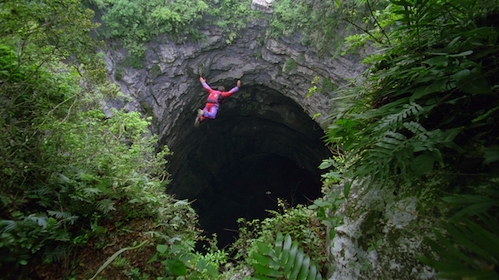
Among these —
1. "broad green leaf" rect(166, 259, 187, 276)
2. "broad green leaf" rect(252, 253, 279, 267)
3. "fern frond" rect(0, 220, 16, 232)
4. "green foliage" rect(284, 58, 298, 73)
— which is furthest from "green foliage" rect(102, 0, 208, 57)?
"broad green leaf" rect(252, 253, 279, 267)

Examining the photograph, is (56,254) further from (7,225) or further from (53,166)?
(53,166)

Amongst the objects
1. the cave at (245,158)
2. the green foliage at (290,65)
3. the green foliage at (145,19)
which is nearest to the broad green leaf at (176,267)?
the green foliage at (145,19)

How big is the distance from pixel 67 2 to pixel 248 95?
854 cm

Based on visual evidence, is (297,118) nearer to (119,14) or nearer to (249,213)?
(249,213)

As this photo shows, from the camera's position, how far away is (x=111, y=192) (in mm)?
2449

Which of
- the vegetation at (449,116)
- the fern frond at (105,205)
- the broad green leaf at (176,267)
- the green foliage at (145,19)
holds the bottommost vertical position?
the broad green leaf at (176,267)

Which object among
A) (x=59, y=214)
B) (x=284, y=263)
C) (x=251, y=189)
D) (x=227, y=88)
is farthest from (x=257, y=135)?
(x=284, y=263)

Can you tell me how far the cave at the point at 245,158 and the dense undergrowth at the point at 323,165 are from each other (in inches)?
284

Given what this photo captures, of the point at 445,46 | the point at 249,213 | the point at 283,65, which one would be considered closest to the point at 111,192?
the point at 445,46

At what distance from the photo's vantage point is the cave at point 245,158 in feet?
35.7

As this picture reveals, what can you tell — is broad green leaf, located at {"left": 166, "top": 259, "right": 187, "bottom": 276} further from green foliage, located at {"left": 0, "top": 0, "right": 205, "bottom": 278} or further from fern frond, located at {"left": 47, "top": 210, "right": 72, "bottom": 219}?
fern frond, located at {"left": 47, "top": 210, "right": 72, "bottom": 219}

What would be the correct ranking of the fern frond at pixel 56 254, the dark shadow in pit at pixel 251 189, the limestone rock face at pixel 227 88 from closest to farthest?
1. the fern frond at pixel 56 254
2. the limestone rock face at pixel 227 88
3. the dark shadow in pit at pixel 251 189

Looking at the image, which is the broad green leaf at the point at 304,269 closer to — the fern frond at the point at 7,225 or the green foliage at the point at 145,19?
the fern frond at the point at 7,225

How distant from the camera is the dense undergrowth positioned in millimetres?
1387
